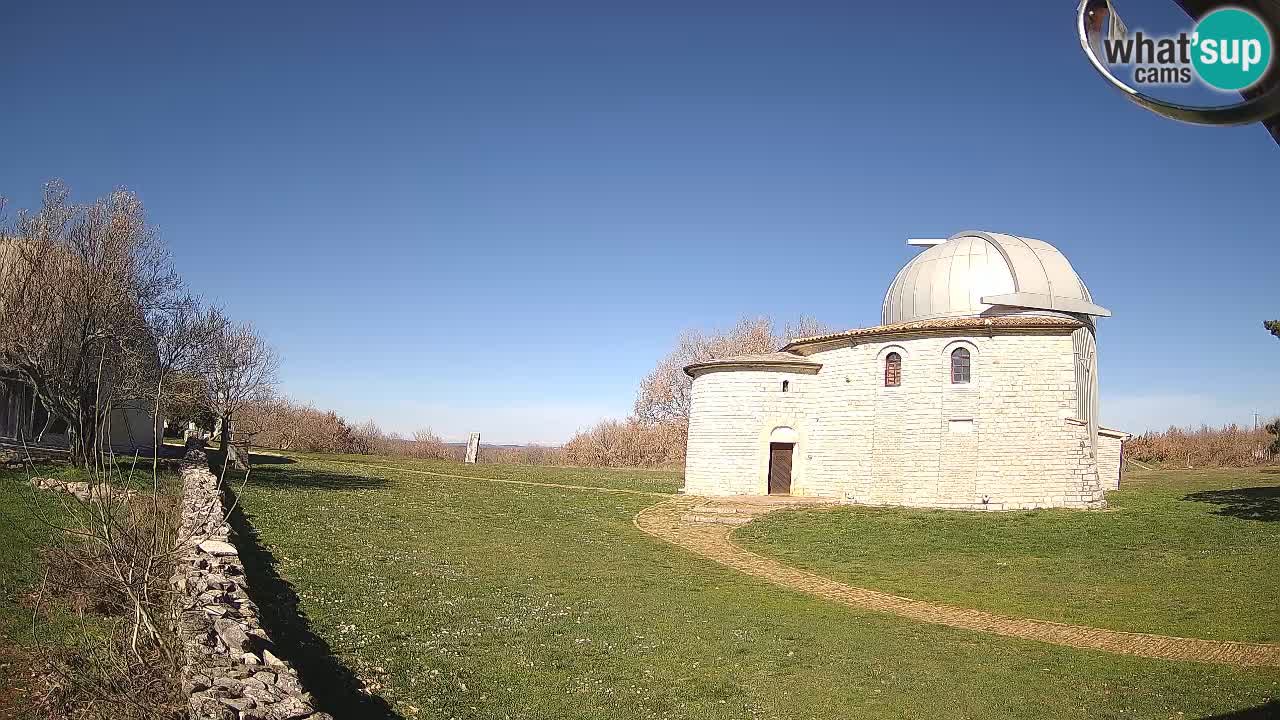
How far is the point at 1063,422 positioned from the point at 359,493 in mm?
22147

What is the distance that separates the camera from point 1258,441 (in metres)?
44.1

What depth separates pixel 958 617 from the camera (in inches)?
482

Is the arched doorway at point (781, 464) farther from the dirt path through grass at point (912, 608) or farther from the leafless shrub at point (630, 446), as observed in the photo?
the leafless shrub at point (630, 446)

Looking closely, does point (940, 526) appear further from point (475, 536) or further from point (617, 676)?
point (617, 676)

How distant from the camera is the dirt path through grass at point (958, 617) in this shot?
395 inches

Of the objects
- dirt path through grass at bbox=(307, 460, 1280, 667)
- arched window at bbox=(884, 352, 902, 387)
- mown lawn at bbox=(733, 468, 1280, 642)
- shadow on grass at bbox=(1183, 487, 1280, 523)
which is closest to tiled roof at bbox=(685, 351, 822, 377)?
arched window at bbox=(884, 352, 902, 387)

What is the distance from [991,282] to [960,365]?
3388 mm

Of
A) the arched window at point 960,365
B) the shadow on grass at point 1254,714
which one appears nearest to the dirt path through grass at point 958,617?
the shadow on grass at point 1254,714

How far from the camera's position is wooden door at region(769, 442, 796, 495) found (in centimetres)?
2909

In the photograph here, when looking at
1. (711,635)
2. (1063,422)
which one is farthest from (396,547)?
(1063,422)

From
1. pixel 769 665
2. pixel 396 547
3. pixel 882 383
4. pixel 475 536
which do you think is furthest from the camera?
pixel 882 383

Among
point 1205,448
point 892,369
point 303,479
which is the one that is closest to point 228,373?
point 303,479

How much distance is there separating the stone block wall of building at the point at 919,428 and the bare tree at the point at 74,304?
19145 millimetres

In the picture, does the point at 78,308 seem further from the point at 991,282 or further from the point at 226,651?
the point at 991,282
